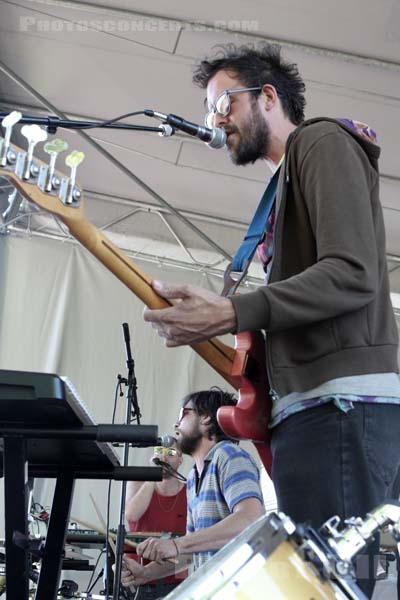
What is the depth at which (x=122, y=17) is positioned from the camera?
500cm

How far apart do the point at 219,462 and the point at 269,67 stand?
1.92 m

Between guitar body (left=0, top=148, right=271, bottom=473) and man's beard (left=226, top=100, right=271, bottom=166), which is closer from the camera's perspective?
guitar body (left=0, top=148, right=271, bottom=473)

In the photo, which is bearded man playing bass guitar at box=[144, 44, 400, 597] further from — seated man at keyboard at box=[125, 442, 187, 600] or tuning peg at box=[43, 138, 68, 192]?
seated man at keyboard at box=[125, 442, 187, 600]

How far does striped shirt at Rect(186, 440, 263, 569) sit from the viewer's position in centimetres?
330

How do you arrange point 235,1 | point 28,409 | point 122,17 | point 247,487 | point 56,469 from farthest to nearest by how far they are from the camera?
point 122,17, point 235,1, point 247,487, point 56,469, point 28,409

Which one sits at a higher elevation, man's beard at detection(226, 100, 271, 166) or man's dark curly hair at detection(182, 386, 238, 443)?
man's dark curly hair at detection(182, 386, 238, 443)

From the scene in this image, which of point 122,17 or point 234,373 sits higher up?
point 122,17

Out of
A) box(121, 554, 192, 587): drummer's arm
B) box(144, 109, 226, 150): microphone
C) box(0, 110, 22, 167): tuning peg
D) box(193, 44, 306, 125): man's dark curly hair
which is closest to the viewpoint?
box(0, 110, 22, 167): tuning peg

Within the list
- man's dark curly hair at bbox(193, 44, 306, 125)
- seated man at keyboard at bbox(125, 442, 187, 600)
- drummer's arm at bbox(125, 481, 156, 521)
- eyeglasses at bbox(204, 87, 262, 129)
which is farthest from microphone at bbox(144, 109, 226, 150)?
drummer's arm at bbox(125, 481, 156, 521)

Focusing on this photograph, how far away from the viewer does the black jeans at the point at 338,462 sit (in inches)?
51.5

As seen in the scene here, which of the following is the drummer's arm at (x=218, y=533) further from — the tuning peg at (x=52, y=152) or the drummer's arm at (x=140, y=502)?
the drummer's arm at (x=140, y=502)

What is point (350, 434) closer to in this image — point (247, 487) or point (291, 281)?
point (291, 281)

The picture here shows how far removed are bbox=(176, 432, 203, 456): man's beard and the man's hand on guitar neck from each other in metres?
2.65

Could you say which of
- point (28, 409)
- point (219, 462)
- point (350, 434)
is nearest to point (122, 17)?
point (219, 462)
